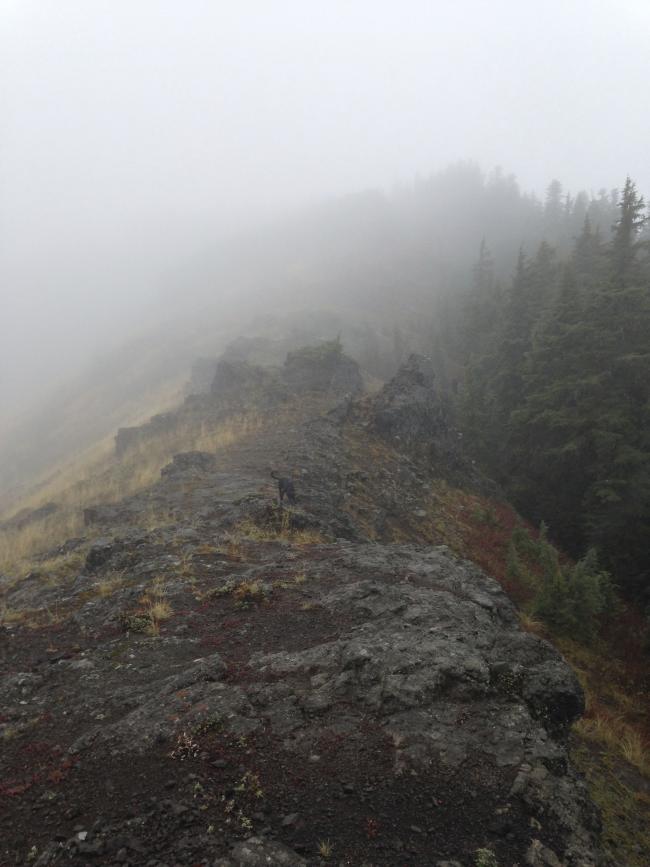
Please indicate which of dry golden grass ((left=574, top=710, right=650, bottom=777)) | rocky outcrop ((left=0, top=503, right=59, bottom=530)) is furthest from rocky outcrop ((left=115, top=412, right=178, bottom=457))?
dry golden grass ((left=574, top=710, right=650, bottom=777))

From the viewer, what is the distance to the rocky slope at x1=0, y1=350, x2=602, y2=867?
430 centimetres

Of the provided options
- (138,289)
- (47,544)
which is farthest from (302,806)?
(138,289)

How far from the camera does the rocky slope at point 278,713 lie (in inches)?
169

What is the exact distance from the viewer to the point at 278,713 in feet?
18.8

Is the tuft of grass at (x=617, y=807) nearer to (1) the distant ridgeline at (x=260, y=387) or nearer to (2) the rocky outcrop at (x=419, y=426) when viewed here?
(2) the rocky outcrop at (x=419, y=426)

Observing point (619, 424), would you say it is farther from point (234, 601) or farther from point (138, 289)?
point (138, 289)

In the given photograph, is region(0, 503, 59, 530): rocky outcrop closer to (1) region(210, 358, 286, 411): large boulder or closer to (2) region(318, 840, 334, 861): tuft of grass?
(1) region(210, 358, 286, 411): large boulder

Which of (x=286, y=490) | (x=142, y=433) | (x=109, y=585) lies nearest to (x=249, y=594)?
(x=109, y=585)

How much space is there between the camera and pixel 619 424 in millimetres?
18750

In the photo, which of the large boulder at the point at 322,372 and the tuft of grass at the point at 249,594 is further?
the large boulder at the point at 322,372

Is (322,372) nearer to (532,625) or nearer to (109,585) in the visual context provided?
(532,625)

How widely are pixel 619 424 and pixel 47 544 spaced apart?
1987cm

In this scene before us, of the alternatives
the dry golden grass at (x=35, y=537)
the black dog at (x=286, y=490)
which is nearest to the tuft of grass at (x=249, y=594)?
the black dog at (x=286, y=490)

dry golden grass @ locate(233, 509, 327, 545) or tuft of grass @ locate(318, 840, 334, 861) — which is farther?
dry golden grass @ locate(233, 509, 327, 545)
